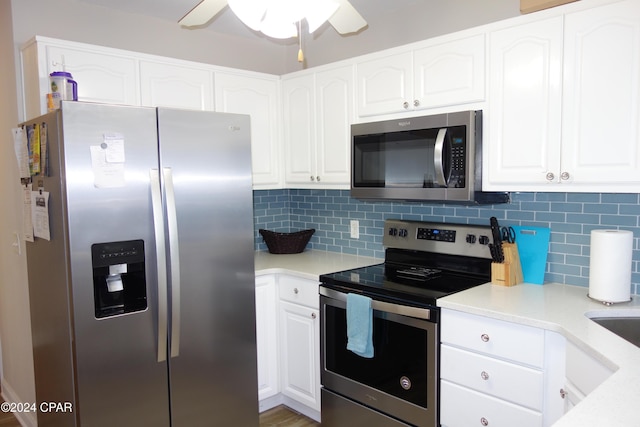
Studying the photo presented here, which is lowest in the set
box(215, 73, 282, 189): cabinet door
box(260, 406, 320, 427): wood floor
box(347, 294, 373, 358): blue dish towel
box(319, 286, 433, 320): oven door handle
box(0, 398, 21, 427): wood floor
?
box(260, 406, 320, 427): wood floor

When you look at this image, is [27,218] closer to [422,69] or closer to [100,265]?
[100,265]

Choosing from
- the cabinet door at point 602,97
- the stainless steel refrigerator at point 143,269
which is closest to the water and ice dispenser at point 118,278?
the stainless steel refrigerator at point 143,269

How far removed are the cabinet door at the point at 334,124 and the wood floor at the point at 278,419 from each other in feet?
4.78

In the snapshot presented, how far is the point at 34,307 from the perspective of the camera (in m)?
2.39

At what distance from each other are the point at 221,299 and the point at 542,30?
1967mm

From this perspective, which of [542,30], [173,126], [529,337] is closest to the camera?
[529,337]

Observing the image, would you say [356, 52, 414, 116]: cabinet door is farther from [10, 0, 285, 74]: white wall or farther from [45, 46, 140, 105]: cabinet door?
[45, 46, 140, 105]: cabinet door

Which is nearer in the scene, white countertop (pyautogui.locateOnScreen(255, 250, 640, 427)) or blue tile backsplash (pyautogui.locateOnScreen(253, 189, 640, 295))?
white countertop (pyautogui.locateOnScreen(255, 250, 640, 427))

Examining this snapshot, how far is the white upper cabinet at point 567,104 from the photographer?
180cm

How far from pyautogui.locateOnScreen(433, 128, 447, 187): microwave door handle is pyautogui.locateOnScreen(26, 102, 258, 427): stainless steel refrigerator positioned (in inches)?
38.3

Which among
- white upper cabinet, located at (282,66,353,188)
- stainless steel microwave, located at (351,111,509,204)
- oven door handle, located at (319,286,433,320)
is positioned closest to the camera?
oven door handle, located at (319,286,433,320)

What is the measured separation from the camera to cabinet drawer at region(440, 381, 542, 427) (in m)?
1.85

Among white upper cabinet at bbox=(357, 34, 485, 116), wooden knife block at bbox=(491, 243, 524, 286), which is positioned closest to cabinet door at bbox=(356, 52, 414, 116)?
white upper cabinet at bbox=(357, 34, 485, 116)

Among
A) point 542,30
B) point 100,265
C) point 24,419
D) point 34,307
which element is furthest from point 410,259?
point 24,419
